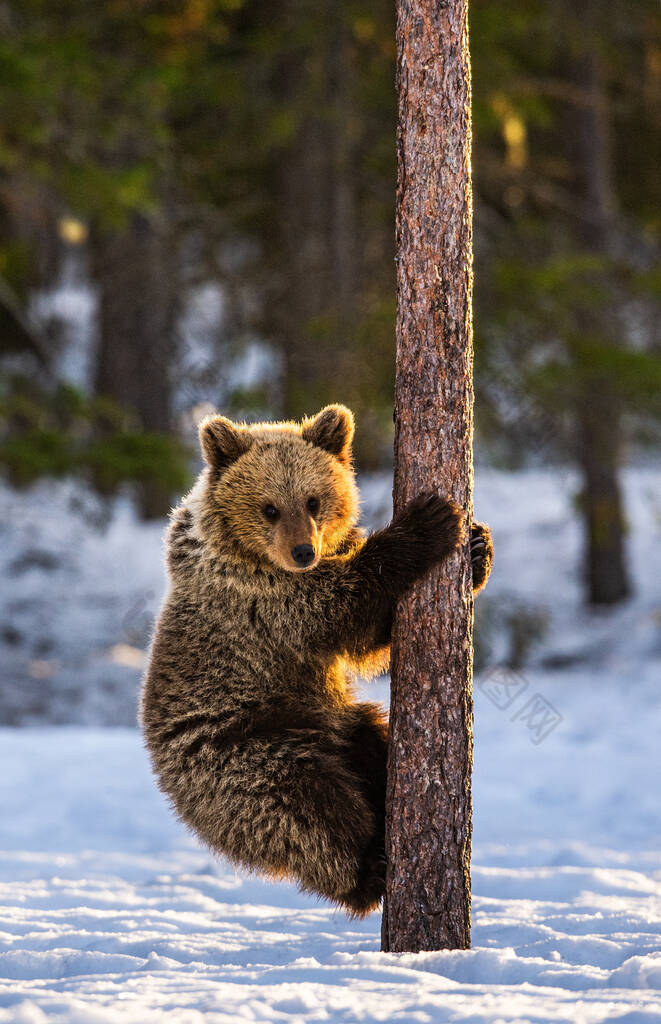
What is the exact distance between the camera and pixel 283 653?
441 cm

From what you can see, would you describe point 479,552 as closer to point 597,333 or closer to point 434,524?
point 434,524

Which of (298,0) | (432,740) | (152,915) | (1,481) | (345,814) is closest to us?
(432,740)

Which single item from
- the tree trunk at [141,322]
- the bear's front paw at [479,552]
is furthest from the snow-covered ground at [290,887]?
the tree trunk at [141,322]

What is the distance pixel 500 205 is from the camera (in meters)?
13.6

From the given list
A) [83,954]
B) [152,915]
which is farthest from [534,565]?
[83,954]

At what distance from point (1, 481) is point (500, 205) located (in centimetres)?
753

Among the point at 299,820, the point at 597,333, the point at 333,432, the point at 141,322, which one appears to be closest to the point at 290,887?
the point at 299,820

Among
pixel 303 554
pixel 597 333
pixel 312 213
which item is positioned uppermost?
pixel 312 213

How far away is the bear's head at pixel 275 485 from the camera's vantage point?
4445mm

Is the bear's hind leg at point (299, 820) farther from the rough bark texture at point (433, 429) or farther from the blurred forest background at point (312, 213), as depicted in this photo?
the blurred forest background at point (312, 213)

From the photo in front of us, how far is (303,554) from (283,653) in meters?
0.51

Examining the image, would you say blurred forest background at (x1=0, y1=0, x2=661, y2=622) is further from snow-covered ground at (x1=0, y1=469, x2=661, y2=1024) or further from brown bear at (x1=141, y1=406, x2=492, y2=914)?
brown bear at (x1=141, y1=406, x2=492, y2=914)

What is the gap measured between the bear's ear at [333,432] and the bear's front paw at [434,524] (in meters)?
0.83

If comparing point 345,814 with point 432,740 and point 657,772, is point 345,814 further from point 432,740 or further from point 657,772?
point 657,772
